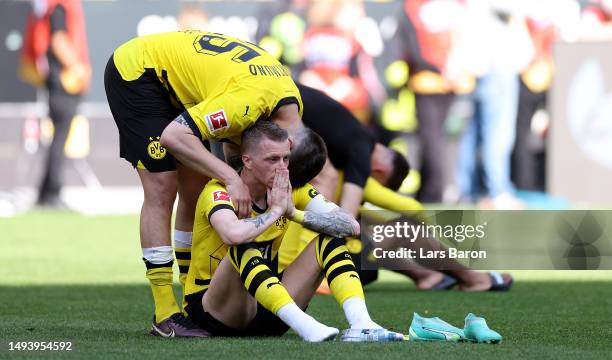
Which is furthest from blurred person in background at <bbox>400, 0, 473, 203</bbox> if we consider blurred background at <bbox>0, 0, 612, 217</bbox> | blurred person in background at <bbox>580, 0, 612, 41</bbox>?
blurred person in background at <bbox>580, 0, 612, 41</bbox>

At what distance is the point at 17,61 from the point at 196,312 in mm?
10099

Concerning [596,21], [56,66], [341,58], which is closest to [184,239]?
[56,66]

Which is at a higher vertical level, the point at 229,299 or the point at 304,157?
the point at 304,157

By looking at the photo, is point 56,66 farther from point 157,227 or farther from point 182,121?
point 182,121

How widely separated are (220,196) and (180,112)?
787mm

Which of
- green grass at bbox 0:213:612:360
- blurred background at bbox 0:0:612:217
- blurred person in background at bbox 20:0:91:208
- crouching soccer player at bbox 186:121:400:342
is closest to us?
green grass at bbox 0:213:612:360

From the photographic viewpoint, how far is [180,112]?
5.38 m

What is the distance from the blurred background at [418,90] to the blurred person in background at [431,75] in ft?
0.04

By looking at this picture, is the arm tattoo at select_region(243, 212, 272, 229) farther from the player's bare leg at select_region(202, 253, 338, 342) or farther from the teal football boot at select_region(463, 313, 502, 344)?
the teal football boot at select_region(463, 313, 502, 344)

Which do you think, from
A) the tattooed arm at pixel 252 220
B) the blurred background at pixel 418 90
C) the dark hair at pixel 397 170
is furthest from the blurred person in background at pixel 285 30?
the tattooed arm at pixel 252 220

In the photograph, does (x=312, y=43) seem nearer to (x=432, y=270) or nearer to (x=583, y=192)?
(x=583, y=192)

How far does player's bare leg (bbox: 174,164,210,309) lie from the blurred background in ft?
29.0

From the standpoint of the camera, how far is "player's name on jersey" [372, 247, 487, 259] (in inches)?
290

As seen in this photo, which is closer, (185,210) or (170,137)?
(170,137)
